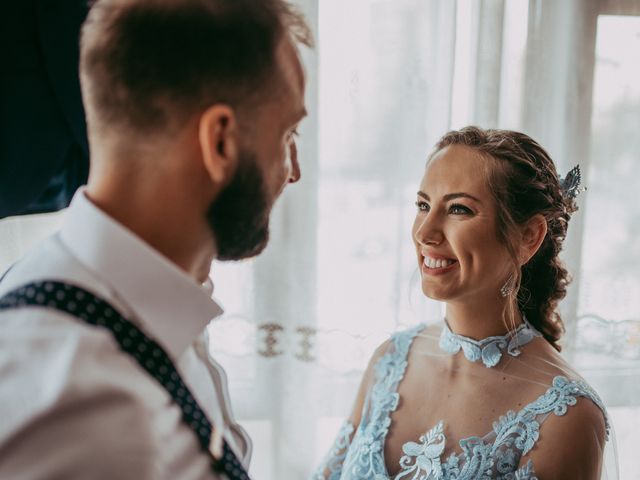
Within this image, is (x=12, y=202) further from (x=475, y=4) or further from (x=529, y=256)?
(x=475, y=4)

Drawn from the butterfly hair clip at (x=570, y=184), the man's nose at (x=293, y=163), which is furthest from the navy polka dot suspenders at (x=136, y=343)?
the butterfly hair clip at (x=570, y=184)

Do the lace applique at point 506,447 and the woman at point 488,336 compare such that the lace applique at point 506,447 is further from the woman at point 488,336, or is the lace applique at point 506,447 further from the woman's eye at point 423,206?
the woman's eye at point 423,206

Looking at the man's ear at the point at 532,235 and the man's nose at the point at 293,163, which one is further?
the man's ear at the point at 532,235

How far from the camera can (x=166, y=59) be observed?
701mm

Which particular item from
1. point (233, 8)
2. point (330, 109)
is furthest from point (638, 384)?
point (233, 8)

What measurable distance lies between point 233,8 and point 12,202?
483 millimetres

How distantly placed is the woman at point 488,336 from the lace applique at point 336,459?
3 cm

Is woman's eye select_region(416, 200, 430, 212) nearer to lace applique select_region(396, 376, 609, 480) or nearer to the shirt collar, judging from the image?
lace applique select_region(396, 376, 609, 480)

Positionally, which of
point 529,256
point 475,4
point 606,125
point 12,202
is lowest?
point 529,256

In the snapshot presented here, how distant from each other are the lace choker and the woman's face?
10 centimetres

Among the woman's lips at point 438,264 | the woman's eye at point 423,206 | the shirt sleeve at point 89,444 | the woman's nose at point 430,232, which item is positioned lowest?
the woman's lips at point 438,264

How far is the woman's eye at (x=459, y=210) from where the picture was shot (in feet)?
4.44

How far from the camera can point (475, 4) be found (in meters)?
1.76

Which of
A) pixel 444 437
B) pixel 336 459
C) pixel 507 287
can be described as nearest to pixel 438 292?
pixel 507 287
